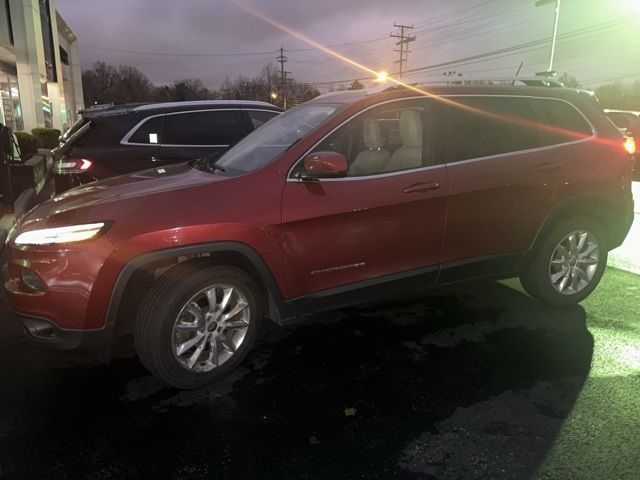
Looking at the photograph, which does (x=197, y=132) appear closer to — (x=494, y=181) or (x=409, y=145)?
(x=409, y=145)

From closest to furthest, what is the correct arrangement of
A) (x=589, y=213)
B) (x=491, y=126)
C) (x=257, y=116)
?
1. (x=491, y=126)
2. (x=589, y=213)
3. (x=257, y=116)

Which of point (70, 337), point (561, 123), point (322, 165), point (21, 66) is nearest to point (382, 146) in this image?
point (322, 165)

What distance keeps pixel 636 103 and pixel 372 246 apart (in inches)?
2621

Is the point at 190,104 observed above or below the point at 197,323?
above

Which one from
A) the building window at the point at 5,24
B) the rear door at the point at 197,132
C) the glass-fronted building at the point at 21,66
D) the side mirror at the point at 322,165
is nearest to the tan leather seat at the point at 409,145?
the side mirror at the point at 322,165

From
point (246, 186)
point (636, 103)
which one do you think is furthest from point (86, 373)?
point (636, 103)

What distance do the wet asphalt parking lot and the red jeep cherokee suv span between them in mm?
333

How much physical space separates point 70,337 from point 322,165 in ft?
5.92

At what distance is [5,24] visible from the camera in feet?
73.4

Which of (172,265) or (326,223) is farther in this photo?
(326,223)

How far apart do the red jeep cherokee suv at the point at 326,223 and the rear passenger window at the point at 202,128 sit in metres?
2.81

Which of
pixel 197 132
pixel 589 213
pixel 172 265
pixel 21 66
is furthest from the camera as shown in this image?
pixel 21 66

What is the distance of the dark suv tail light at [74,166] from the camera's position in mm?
6121

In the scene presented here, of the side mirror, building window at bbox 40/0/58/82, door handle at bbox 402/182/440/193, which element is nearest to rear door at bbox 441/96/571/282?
door handle at bbox 402/182/440/193
